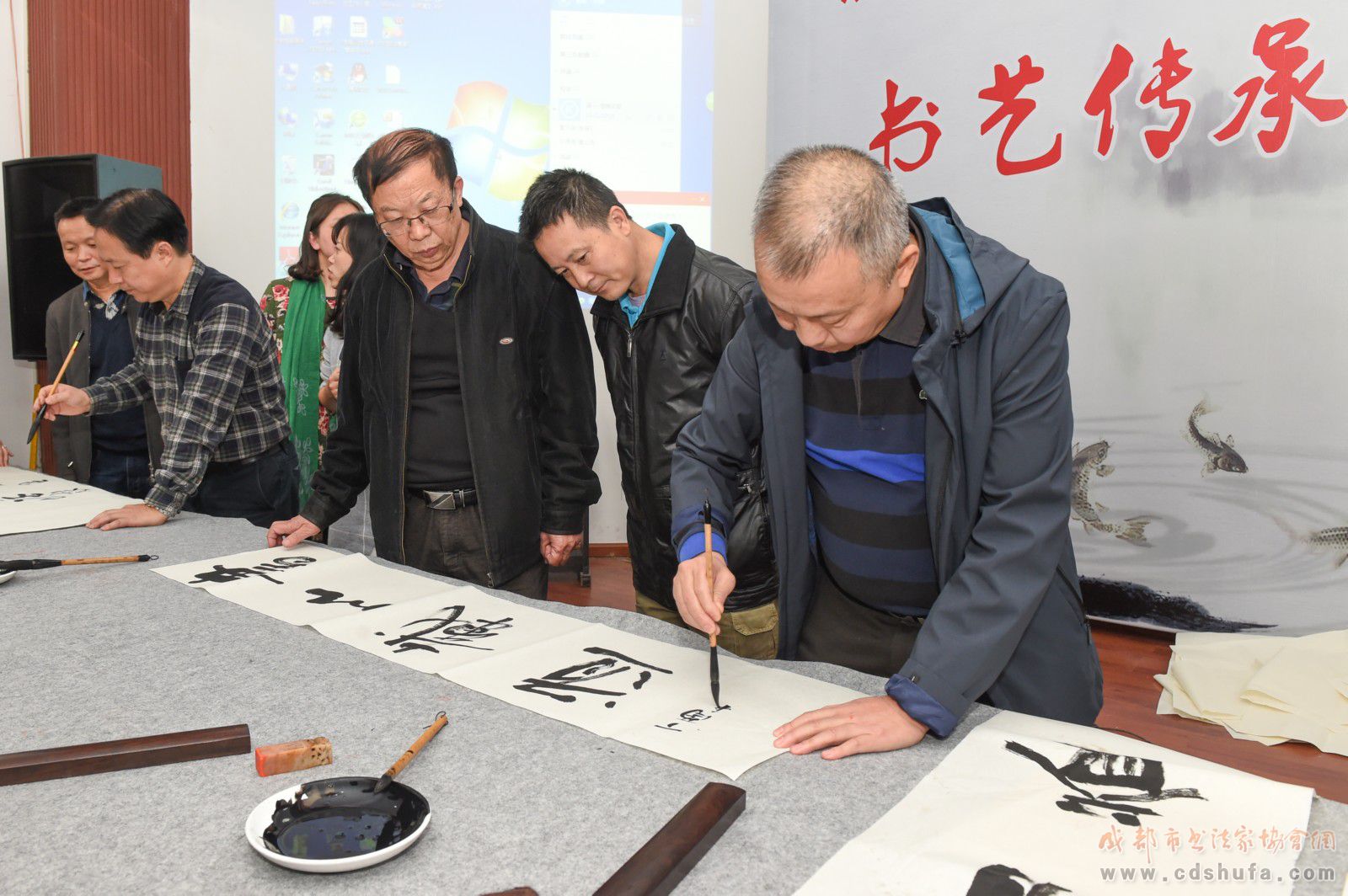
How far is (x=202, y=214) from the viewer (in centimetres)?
409

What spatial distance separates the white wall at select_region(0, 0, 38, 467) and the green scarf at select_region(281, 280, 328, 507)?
2.35 m

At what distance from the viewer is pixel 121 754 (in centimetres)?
91

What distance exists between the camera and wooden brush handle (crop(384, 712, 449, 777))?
873mm

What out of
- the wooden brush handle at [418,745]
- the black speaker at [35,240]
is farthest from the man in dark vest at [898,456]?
the black speaker at [35,240]

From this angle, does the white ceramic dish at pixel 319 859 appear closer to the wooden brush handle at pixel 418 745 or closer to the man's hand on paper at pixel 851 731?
the wooden brush handle at pixel 418 745

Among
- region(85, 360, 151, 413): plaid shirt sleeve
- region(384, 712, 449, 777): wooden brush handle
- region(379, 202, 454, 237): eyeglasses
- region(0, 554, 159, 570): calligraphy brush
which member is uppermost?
region(379, 202, 454, 237): eyeglasses

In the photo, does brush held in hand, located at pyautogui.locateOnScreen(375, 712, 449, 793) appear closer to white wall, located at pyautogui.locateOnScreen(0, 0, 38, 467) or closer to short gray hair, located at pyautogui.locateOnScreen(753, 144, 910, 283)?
short gray hair, located at pyautogui.locateOnScreen(753, 144, 910, 283)

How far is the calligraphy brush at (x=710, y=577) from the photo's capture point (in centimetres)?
105

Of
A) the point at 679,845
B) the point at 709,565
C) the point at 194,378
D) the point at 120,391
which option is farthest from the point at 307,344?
the point at 679,845

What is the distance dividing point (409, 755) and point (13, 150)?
4996 mm

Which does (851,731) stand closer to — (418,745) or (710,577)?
(710,577)

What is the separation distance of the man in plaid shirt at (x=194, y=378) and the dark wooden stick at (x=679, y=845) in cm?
161

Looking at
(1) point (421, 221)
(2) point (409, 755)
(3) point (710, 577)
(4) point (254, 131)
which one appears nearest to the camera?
(2) point (409, 755)

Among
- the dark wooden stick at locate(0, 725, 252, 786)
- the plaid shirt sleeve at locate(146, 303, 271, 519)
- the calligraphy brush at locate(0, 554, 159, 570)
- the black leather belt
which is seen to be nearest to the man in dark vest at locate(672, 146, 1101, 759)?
the dark wooden stick at locate(0, 725, 252, 786)
